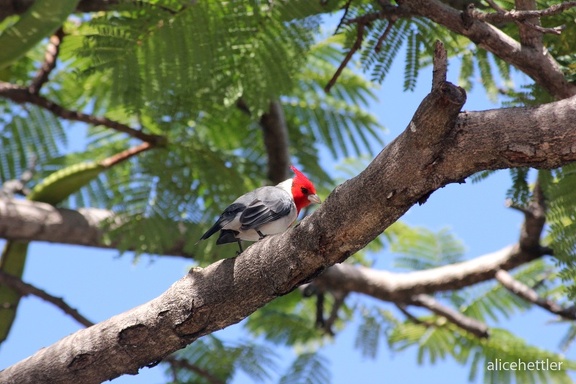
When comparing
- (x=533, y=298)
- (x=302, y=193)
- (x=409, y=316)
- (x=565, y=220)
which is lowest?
(x=409, y=316)

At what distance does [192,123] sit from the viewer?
18.1ft

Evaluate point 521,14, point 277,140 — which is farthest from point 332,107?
point 521,14

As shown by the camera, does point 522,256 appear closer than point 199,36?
No

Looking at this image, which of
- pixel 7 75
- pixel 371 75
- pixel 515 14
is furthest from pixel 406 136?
pixel 7 75

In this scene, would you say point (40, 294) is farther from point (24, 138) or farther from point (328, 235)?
point (328, 235)

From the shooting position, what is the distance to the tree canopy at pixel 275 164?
2752 mm

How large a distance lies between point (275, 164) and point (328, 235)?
3280 mm

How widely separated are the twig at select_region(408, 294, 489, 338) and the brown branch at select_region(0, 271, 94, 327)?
271 centimetres

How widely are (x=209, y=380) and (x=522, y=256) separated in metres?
2.32

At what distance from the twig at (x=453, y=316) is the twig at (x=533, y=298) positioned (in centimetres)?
55

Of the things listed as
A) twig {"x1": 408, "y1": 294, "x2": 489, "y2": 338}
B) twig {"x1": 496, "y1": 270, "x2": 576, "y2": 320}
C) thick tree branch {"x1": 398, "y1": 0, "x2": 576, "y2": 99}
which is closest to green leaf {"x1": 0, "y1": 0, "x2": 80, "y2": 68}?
thick tree branch {"x1": 398, "y1": 0, "x2": 576, "y2": 99}

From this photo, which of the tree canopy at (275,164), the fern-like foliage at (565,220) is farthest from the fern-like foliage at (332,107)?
the fern-like foliage at (565,220)

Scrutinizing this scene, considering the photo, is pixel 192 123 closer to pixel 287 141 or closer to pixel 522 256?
pixel 287 141

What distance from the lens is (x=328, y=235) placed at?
2814mm
